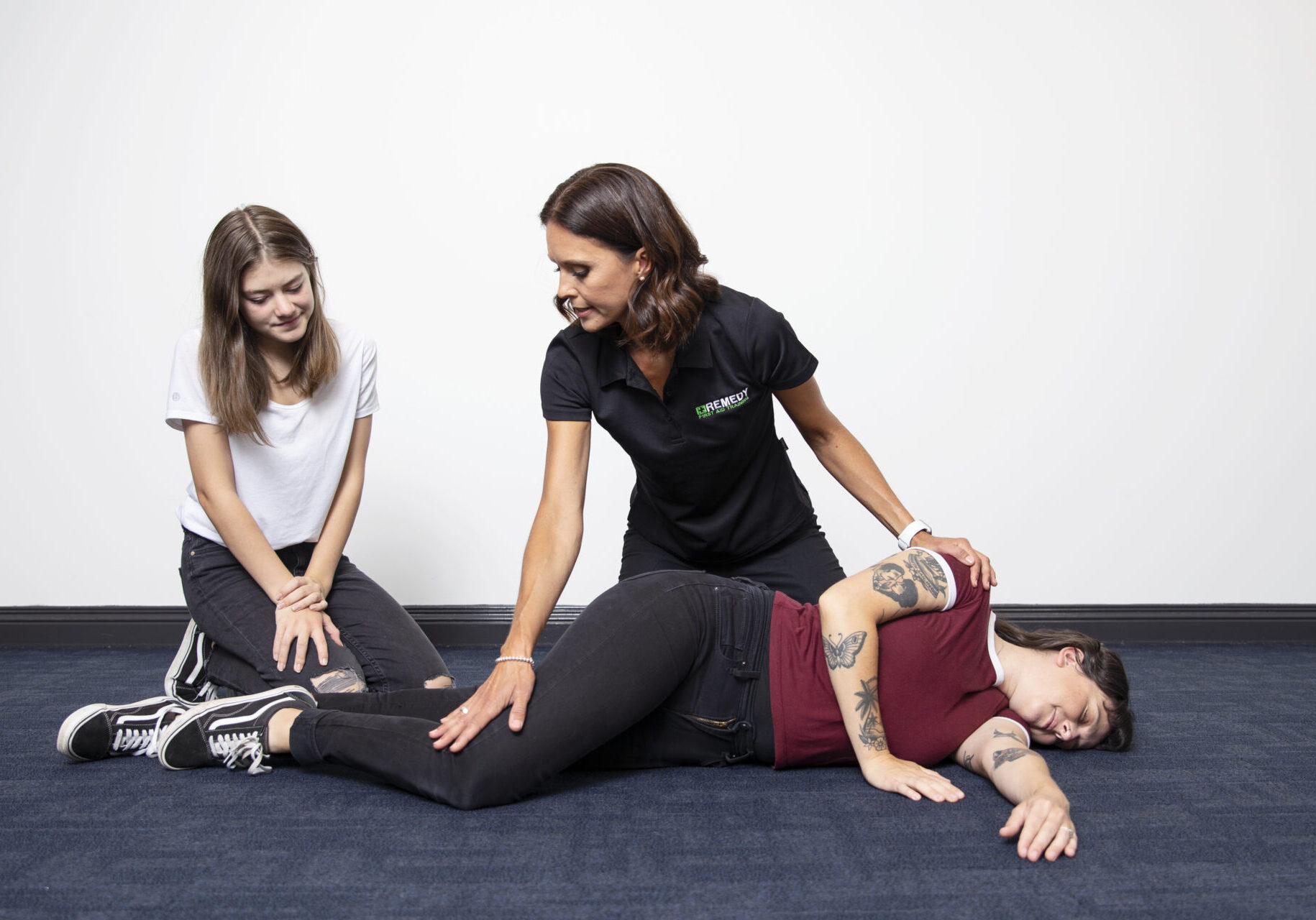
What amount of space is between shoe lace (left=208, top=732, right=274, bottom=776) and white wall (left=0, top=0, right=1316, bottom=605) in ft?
4.03

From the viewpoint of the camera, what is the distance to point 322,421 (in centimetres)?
192

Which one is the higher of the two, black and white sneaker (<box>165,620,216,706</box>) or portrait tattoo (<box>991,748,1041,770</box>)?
portrait tattoo (<box>991,748,1041,770</box>)

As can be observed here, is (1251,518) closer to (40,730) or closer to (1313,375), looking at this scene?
(1313,375)

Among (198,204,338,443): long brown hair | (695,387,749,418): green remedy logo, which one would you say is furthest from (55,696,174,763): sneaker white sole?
(695,387,749,418): green remedy logo

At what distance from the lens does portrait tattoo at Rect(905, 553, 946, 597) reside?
1472mm

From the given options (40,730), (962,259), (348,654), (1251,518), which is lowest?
(40,730)

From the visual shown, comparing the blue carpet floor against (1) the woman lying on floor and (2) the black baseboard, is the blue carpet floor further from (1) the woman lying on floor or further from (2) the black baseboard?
(2) the black baseboard

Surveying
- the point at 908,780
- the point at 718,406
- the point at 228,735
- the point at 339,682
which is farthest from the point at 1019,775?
the point at 228,735

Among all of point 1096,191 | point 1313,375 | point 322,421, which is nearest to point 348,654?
point 322,421

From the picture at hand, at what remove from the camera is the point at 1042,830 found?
4.10 feet

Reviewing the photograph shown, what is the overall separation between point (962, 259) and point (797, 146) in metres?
0.60

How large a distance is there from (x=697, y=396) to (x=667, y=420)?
Result: 72 mm

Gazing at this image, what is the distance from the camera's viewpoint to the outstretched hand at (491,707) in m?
1.36

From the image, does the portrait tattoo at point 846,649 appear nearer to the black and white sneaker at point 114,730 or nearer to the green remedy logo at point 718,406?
the green remedy logo at point 718,406
